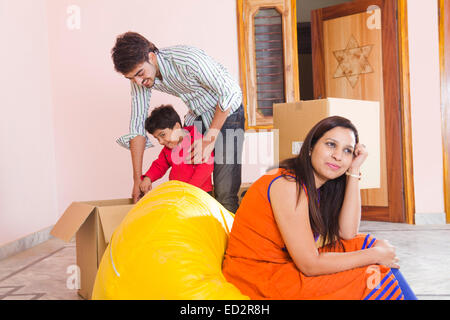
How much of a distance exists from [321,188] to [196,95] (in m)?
0.92

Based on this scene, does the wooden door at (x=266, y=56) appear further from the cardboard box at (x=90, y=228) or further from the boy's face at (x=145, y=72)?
the cardboard box at (x=90, y=228)

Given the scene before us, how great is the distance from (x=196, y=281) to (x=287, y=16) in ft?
9.40

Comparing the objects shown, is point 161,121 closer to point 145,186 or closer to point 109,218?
point 145,186

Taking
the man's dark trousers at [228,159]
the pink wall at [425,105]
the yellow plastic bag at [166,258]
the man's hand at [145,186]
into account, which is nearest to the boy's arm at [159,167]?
the man's hand at [145,186]

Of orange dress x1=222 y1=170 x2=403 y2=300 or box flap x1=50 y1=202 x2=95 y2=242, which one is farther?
box flap x1=50 y1=202 x2=95 y2=242

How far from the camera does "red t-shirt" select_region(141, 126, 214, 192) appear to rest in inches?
82.7

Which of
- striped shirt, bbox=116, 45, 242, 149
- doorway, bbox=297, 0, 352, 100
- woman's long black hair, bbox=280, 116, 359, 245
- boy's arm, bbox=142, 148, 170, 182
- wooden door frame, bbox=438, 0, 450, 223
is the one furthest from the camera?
doorway, bbox=297, 0, 352, 100

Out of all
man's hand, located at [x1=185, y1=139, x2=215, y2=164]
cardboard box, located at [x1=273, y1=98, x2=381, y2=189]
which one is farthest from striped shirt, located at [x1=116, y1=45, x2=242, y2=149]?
cardboard box, located at [x1=273, y1=98, x2=381, y2=189]

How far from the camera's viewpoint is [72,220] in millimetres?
1738

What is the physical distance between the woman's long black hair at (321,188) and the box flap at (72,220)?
2.78ft

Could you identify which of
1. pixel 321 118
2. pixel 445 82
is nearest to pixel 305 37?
pixel 445 82

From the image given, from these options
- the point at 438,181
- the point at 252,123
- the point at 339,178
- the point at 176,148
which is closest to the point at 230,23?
the point at 252,123

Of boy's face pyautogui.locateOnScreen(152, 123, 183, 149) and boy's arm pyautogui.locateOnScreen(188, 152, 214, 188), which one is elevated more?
boy's face pyautogui.locateOnScreen(152, 123, 183, 149)

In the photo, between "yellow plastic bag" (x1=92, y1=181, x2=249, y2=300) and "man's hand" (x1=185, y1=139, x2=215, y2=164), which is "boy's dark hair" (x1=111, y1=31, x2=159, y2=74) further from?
"yellow plastic bag" (x1=92, y1=181, x2=249, y2=300)
